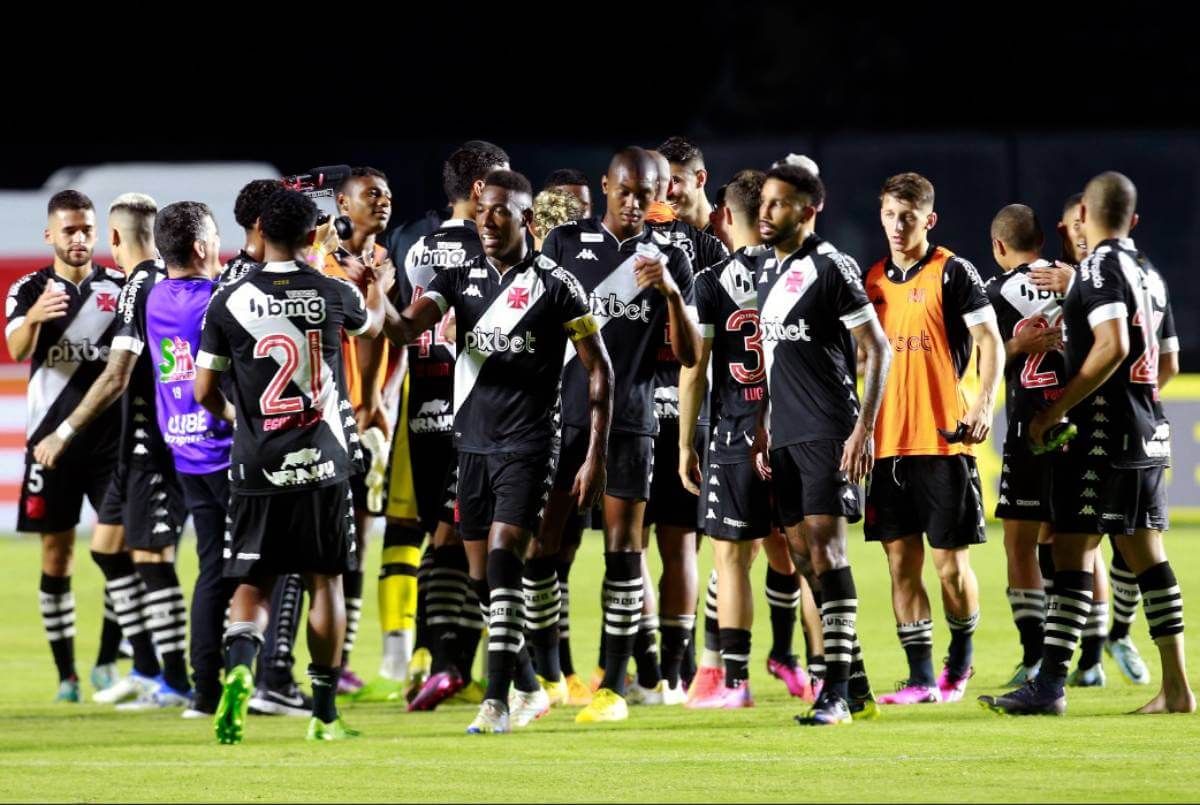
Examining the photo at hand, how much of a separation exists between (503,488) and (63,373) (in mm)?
2791

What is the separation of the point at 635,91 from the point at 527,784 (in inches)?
963

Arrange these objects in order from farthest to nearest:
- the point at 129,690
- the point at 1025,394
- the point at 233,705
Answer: the point at 129,690
the point at 1025,394
the point at 233,705

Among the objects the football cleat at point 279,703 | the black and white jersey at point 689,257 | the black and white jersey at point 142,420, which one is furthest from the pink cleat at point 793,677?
the black and white jersey at point 142,420

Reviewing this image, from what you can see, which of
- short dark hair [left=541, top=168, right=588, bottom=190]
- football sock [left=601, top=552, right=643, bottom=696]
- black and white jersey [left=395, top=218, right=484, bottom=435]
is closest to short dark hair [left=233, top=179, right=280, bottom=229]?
black and white jersey [left=395, top=218, right=484, bottom=435]

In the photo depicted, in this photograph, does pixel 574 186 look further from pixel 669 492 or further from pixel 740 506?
pixel 740 506

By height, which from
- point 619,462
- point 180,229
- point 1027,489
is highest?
point 180,229

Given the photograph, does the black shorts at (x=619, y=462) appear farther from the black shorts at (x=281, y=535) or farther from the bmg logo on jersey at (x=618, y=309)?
the black shorts at (x=281, y=535)

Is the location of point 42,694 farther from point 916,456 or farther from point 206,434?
point 916,456

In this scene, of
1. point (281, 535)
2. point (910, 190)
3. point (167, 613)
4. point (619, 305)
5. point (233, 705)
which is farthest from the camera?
point (167, 613)

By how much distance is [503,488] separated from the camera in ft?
26.0

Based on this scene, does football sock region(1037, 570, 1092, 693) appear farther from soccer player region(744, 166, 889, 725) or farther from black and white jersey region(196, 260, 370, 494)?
black and white jersey region(196, 260, 370, 494)

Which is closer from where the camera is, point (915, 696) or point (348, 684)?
point (915, 696)

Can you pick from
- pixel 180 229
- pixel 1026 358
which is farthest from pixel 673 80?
pixel 180 229

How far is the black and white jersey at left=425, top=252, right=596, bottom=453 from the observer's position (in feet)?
26.0
